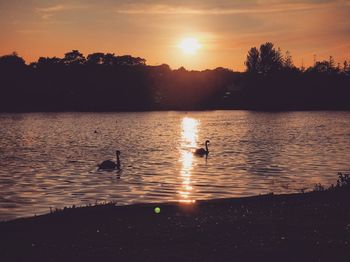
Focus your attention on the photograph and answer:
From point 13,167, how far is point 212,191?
20.2 m

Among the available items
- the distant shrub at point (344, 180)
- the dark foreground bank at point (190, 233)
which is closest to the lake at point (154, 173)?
the dark foreground bank at point (190, 233)

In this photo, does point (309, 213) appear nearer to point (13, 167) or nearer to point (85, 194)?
point (85, 194)

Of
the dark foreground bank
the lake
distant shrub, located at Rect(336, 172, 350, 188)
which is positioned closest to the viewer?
the dark foreground bank

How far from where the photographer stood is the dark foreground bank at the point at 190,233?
41.5ft

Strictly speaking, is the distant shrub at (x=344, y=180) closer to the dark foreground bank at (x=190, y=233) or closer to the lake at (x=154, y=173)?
the dark foreground bank at (x=190, y=233)

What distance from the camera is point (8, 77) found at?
635 ft

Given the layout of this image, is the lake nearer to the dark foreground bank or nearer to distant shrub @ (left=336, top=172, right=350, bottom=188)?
the dark foreground bank

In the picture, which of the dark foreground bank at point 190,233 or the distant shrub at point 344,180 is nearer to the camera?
the dark foreground bank at point 190,233

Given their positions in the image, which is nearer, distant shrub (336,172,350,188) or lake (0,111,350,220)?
distant shrub (336,172,350,188)

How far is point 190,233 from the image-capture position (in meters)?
14.7

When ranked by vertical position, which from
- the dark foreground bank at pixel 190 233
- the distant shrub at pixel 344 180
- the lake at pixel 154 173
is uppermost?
Answer: the dark foreground bank at pixel 190 233

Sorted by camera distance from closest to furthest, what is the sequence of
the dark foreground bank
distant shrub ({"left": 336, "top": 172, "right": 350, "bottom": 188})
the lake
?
the dark foreground bank
distant shrub ({"left": 336, "top": 172, "right": 350, "bottom": 188})
the lake

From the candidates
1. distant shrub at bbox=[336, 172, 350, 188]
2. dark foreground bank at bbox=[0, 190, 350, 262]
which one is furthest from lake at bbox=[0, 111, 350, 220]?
distant shrub at bbox=[336, 172, 350, 188]

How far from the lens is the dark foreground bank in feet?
41.5
